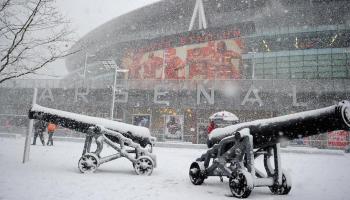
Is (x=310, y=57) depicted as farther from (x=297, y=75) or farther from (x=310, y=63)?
(x=297, y=75)

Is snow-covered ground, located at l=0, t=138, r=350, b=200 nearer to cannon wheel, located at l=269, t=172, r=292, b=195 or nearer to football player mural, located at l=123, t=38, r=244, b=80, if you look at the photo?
cannon wheel, located at l=269, t=172, r=292, b=195

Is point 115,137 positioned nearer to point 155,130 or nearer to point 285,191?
point 285,191

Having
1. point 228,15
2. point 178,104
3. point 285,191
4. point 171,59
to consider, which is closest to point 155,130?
point 178,104

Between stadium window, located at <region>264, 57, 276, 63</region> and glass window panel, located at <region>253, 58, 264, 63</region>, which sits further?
glass window panel, located at <region>253, 58, 264, 63</region>

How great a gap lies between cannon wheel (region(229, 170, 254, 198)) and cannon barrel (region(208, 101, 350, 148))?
762mm

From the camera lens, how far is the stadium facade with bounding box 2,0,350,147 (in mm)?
26500

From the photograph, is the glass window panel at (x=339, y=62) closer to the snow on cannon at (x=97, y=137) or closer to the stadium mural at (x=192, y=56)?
the stadium mural at (x=192, y=56)

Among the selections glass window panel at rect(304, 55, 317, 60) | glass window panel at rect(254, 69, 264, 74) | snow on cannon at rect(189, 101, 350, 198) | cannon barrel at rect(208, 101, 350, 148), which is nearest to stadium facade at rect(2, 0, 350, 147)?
glass window panel at rect(304, 55, 317, 60)

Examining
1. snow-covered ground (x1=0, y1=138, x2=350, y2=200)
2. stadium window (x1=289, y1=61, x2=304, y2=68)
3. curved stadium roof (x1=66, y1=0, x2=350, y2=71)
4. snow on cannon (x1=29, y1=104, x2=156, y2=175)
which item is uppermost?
curved stadium roof (x1=66, y1=0, x2=350, y2=71)

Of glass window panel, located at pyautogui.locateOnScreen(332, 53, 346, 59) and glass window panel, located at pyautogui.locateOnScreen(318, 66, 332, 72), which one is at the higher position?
glass window panel, located at pyautogui.locateOnScreen(332, 53, 346, 59)

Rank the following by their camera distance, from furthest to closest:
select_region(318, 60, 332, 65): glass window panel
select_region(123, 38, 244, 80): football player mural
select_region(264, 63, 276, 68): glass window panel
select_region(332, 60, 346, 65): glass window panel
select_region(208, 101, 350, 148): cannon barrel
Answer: select_region(123, 38, 244, 80): football player mural → select_region(264, 63, 276, 68): glass window panel → select_region(318, 60, 332, 65): glass window panel → select_region(332, 60, 346, 65): glass window panel → select_region(208, 101, 350, 148): cannon barrel

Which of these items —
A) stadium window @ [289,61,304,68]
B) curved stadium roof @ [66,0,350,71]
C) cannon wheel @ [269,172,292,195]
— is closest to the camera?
cannon wheel @ [269,172,292,195]

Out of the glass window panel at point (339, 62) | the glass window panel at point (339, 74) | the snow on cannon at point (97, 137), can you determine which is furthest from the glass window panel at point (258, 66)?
the snow on cannon at point (97, 137)

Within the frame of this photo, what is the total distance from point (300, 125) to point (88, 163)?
4957mm
